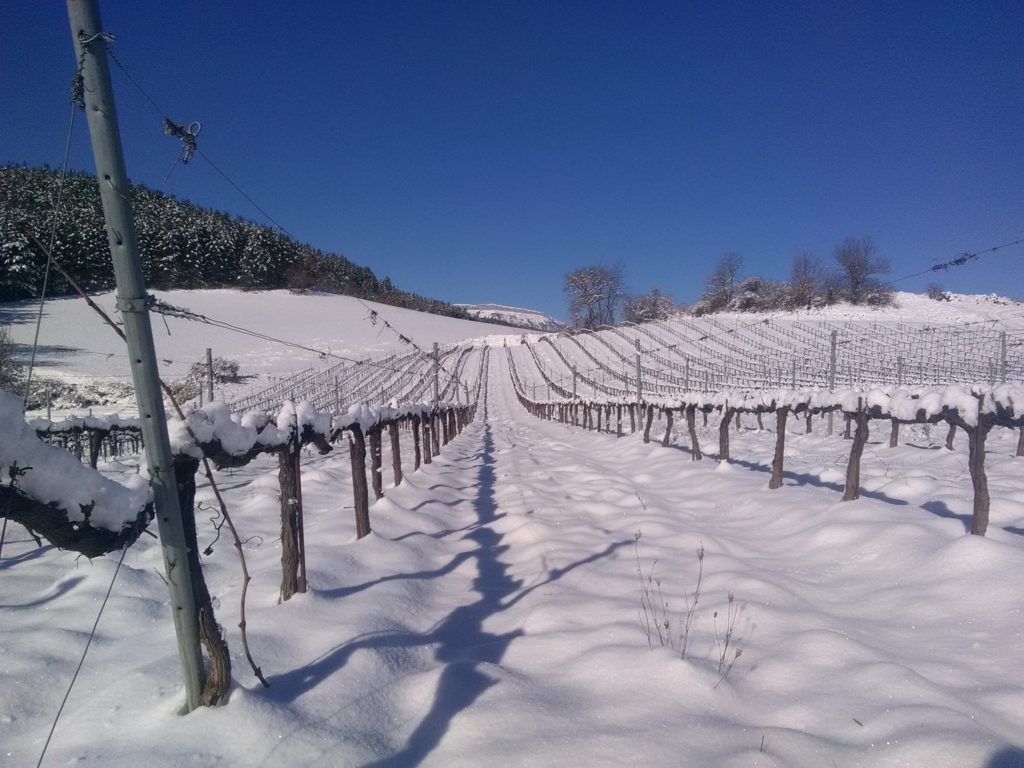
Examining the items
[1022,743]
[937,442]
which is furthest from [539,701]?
[937,442]

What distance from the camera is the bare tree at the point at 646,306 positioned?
76.5 metres

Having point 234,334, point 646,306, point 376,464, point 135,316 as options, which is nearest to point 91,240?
point 135,316

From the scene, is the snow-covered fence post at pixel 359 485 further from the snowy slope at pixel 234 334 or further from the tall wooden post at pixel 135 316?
the tall wooden post at pixel 135 316

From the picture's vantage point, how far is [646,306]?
261 feet

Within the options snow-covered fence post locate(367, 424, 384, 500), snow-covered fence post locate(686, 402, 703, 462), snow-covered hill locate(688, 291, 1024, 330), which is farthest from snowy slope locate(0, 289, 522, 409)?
snow-covered hill locate(688, 291, 1024, 330)

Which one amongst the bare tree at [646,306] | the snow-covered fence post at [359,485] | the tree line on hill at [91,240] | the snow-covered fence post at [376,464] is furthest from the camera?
the bare tree at [646,306]

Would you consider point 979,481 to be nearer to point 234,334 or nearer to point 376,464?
point 376,464

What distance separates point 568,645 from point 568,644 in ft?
0.04

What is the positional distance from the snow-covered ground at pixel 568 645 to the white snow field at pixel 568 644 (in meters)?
0.02

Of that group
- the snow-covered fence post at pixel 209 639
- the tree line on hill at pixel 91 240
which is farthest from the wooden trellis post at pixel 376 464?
the snow-covered fence post at pixel 209 639

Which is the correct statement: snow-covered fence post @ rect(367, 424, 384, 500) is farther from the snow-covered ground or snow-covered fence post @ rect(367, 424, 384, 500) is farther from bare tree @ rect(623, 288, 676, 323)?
bare tree @ rect(623, 288, 676, 323)

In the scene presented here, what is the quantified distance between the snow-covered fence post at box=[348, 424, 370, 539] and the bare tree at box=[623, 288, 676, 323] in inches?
2865

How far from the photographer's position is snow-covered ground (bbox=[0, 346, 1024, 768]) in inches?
93.3

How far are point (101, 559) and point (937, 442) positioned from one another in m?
14.8
